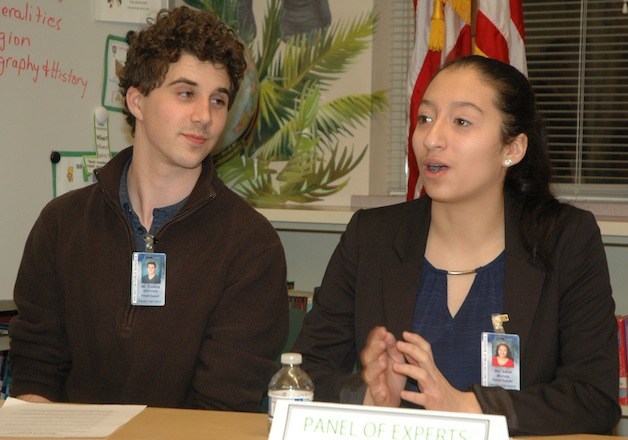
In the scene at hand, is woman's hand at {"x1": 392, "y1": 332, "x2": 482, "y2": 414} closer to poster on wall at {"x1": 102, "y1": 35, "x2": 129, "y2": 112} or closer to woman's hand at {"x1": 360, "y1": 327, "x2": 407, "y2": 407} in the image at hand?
woman's hand at {"x1": 360, "y1": 327, "x2": 407, "y2": 407}

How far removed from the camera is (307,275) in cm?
441

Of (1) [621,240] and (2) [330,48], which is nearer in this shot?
(1) [621,240]

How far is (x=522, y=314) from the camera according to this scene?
2219 mm

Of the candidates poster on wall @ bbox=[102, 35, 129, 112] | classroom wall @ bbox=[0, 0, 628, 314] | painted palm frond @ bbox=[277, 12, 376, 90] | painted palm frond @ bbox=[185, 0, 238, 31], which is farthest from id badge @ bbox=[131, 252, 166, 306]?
painted palm frond @ bbox=[185, 0, 238, 31]

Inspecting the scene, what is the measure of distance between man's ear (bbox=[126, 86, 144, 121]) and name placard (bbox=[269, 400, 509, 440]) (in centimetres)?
133

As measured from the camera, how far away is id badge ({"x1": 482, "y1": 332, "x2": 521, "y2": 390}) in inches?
83.5

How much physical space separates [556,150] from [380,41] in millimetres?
999

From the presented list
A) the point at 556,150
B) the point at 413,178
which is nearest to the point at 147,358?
the point at 413,178

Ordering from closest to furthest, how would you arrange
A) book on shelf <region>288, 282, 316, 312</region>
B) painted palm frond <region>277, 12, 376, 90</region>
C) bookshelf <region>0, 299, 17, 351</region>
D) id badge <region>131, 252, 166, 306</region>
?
id badge <region>131, 252, 166, 306</region>
bookshelf <region>0, 299, 17, 351</region>
book on shelf <region>288, 282, 316, 312</region>
painted palm frond <region>277, 12, 376, 90</region>

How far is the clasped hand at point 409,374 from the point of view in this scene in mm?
1921

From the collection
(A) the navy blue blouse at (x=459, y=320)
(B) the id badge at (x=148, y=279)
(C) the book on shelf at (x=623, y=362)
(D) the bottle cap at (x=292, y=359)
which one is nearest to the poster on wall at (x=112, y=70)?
(B) the id badge at (x=148, y=279)

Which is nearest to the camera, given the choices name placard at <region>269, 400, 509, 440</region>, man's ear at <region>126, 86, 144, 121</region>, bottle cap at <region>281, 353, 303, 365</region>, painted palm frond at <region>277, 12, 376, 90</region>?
name placard at <region>269, 400, 509, 440</region>

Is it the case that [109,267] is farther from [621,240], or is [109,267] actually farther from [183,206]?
[621,240]

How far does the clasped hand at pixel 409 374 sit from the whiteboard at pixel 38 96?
1715 mm
